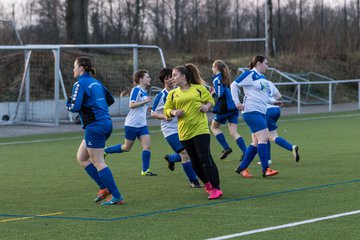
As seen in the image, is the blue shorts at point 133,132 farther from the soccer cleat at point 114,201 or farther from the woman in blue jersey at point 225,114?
the soccer cleat at point 114,201

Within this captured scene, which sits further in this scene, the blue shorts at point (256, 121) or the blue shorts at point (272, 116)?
the blue shorts at point (272, 116)

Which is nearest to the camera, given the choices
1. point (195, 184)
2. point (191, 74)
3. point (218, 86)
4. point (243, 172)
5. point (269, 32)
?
point (191, 74)

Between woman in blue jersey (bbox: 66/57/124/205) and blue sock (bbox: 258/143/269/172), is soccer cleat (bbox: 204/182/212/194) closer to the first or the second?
woman in blue jersey (bbox: 66/57/124/205)

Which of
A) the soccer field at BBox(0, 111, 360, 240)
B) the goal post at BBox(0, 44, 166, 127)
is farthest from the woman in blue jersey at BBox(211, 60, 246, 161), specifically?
the goal post at BBox(0, 44, 166, 127)

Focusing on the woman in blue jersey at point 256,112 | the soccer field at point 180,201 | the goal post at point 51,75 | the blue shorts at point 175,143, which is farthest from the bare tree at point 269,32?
the blue shorts at point 175,143

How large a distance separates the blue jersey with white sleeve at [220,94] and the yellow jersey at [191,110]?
426cm

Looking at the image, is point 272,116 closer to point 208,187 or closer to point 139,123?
point 139,123

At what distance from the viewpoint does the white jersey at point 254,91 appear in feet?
46.9

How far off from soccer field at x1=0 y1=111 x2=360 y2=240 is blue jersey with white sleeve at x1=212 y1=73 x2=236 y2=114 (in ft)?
3.29

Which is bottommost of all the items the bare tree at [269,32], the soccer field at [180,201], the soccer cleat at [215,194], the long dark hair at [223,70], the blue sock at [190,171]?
the soccer field at [180,201]

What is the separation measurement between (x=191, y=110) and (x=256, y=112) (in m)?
2.44

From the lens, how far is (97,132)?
1139 cm

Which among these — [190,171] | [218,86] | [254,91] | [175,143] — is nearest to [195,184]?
[190,171]

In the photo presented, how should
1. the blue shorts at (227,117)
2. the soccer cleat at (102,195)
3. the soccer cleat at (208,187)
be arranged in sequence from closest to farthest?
the soccer cleat at (102,195)
the soccer cleat at (208,187)
the blue shorts at (227,117)
